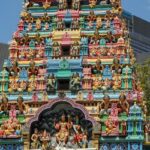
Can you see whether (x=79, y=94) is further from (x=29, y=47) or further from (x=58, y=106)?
(x=29, y=47)

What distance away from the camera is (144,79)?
157ft

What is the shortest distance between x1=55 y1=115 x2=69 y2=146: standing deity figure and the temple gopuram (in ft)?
0.19

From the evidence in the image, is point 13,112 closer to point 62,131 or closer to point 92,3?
point 62,131

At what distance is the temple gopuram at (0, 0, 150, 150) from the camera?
→ 3200 cm

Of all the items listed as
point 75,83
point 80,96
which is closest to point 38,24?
point 75,83

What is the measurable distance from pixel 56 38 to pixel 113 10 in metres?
4.43

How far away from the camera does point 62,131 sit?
3219 cm

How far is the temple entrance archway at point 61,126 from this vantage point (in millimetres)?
31891

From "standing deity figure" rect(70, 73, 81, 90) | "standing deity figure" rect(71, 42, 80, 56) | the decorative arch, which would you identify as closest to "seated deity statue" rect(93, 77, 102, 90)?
"standing deity figure" rect(70, 73, 81, 90)

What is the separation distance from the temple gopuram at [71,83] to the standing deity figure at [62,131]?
0.06 meters

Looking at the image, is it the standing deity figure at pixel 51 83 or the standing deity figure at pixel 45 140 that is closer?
the standing deity figure at pixel 45 140

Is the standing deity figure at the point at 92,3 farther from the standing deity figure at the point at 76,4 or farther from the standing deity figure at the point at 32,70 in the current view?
the standing deity figure at the point at 32,70

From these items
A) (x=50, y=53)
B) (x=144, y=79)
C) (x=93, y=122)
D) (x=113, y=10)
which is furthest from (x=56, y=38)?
(x=144, y=79)

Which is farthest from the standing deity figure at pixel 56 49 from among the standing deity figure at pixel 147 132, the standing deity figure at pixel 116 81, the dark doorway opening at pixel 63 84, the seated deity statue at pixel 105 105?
the standing deity figure at pixel 147 132
